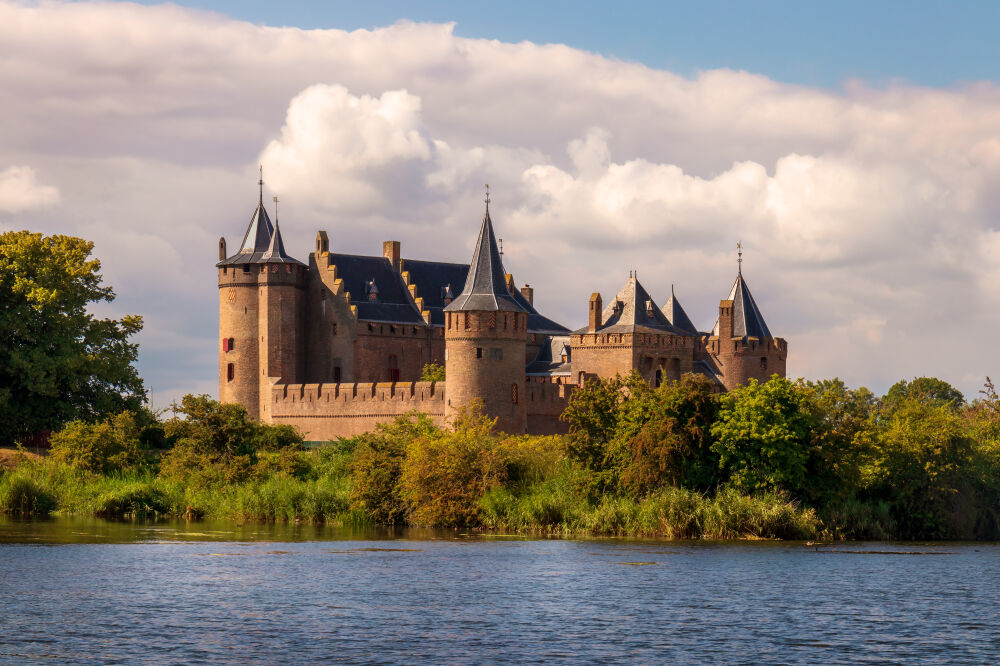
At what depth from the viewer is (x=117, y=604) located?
25.1 m

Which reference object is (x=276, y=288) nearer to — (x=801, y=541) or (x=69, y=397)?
(x=69, y=397)

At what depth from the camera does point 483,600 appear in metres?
26.2

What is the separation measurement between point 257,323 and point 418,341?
8354mm

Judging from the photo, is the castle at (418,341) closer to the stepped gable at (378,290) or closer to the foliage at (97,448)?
the stepped gable at (378,290)

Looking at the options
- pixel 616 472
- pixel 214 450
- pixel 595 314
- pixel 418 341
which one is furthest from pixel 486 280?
pixel 616 472

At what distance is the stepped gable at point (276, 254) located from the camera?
70.6 metres

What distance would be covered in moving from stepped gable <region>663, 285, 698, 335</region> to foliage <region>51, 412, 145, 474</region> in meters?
28.6

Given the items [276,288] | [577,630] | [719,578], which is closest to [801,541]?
[719,578]

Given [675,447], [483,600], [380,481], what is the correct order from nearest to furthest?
1. [483,600]
2. [675,447]
3. [380,481]

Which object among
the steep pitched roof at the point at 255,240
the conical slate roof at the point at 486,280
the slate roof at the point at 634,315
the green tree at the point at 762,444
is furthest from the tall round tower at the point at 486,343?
the green tree at the point at 762,444

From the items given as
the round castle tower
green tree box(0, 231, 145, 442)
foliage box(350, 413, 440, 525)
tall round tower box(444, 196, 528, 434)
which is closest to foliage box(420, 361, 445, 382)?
the round castle tower

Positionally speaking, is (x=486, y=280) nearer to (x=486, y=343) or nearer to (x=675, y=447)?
(x=486, y=343)

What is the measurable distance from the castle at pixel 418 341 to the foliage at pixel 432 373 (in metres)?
2.22

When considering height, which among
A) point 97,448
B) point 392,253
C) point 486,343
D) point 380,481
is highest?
point 392,253
